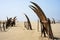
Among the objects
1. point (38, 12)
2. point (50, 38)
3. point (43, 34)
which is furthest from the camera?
point (43, 34)

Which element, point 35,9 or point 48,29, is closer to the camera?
point 48,29

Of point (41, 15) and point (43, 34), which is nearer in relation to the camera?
point (41, 15)

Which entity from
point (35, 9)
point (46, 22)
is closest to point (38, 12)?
point (35, 9)

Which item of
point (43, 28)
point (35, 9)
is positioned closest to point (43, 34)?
point (43, 28)

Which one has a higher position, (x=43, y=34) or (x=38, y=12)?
(x=38, y=12)

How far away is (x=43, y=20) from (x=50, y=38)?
152cm

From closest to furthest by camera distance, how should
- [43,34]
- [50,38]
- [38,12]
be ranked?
[50,38] < [38,12] < [43,34]

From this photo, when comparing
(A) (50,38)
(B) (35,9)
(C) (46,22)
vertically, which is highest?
(B) (35,9)

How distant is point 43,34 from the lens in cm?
1719

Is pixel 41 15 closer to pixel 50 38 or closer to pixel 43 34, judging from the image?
pixel 50 38

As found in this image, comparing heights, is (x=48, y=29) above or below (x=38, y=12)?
below

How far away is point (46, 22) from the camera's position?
13289 mm

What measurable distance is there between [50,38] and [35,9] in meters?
2.77

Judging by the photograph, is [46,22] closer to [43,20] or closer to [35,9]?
[43,20]
